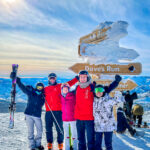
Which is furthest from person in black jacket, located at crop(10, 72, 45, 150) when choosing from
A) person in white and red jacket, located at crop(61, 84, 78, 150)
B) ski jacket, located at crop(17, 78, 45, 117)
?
person in white and red jacket, located at crop(61, 84, 78, 150)

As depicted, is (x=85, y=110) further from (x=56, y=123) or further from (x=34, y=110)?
(x=34, y=110)

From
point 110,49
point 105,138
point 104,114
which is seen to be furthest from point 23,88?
point 110,49

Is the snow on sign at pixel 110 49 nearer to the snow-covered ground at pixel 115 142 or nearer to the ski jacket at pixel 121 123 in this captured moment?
the ski jacket at pixel 121 123

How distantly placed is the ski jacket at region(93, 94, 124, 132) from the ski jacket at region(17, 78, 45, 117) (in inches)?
56.6

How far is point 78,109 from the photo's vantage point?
3.45 meters

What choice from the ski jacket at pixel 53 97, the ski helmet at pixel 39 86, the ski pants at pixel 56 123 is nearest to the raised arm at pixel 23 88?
the ski helmet at pixel 39 86

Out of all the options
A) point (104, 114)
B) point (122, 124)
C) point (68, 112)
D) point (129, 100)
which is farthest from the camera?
point (129, 100)

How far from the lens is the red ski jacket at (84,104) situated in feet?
11.0

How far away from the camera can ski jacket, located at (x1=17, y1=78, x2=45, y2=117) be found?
3.85m

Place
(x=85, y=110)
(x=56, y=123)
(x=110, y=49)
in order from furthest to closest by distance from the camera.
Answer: (x=110, y=49) → (x=56, y=123) → (x=85, y=110)

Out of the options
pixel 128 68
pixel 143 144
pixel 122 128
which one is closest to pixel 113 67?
pixel 128 68

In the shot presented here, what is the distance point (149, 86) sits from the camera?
110 ft

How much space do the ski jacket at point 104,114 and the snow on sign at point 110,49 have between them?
2285 millimetres

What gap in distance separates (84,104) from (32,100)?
1.35 m
